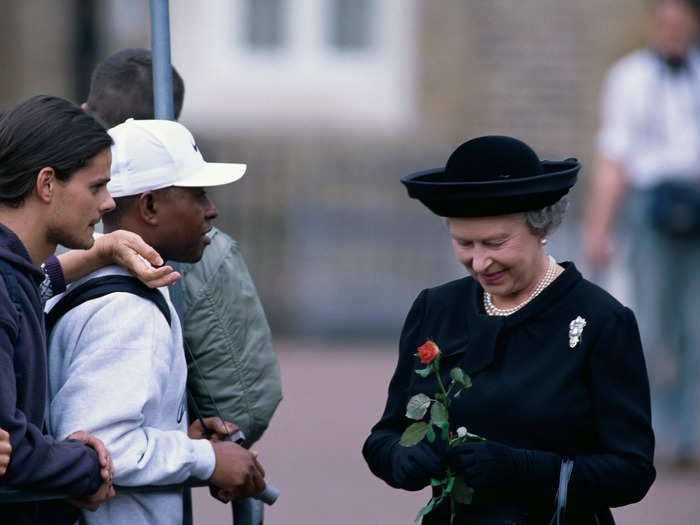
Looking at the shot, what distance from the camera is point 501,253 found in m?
3.39

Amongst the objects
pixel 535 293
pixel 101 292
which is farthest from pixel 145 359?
pixel 535 293

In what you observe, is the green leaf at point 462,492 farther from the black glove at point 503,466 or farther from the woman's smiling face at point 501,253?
the woman's smiling face at point 501,253

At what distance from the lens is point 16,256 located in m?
3.00

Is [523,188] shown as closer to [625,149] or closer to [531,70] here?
[625,149]

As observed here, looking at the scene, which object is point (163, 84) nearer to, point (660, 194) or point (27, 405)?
point (27, 405)

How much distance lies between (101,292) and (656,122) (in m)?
4.77

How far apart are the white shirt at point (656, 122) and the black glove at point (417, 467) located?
439cm

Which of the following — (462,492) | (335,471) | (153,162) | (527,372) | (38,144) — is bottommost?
(335,471)

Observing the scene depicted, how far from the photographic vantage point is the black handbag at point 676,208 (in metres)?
7.32

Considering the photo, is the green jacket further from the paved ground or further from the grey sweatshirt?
the paved ground

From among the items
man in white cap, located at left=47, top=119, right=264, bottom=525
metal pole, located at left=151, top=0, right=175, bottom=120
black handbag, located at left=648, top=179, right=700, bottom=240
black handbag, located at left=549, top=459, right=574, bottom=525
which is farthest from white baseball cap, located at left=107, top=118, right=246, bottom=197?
black handbag, located at left=648, top=179, right=700, bottom=240

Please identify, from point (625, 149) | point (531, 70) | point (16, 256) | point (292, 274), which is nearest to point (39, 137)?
point (16, 256)

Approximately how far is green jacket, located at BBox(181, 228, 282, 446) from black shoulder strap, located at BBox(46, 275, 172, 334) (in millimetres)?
414

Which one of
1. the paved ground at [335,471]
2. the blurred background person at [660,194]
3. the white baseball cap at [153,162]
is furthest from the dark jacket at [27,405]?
the blurred background person at [660,194]
